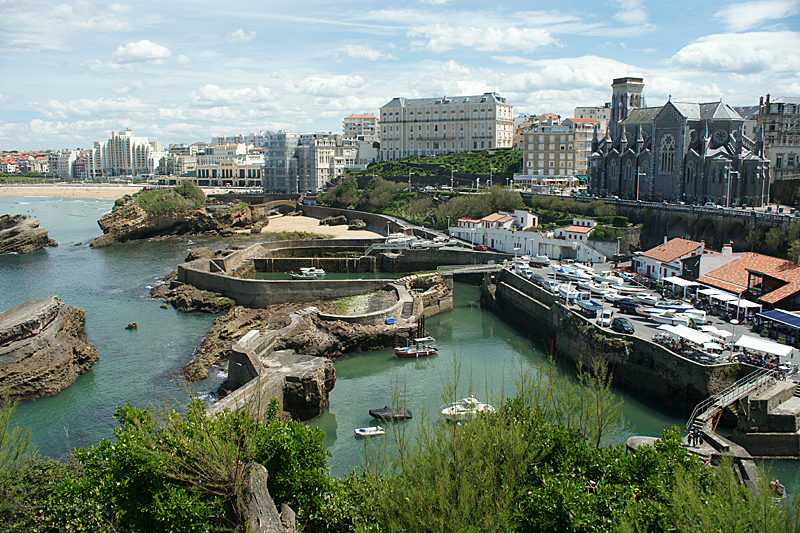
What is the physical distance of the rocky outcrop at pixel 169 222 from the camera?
79.2m

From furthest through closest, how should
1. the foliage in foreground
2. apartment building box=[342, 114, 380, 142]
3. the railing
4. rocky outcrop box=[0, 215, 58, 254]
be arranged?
apartment building box=[342, 114, 380, 142] < the foliage in foreground < rocky outcrop box=[0, 215, 58, 254] < the railing

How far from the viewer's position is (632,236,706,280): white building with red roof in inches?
1590

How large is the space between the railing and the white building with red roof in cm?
1574

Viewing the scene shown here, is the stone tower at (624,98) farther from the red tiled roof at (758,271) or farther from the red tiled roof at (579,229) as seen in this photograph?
the red tiled roof at (758,271)

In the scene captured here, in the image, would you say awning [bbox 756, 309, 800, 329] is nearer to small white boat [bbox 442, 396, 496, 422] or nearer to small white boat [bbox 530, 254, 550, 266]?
small white boat [bbox 442, 396, 496, 422]

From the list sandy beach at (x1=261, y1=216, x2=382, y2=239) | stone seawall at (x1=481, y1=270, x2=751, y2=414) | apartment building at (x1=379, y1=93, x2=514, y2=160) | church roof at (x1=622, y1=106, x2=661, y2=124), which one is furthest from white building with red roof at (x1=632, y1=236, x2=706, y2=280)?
apartment building at (x1=379, y1=93, x2=514, y2=160)

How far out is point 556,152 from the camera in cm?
8981

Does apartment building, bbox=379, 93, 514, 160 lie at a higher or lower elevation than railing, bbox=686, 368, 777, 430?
higher

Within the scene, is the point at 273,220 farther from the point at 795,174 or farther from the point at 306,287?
the point at 795,174

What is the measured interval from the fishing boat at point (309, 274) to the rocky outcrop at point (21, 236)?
39804mm

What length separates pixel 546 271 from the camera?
4662 centimetres

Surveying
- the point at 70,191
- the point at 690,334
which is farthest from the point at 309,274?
the point at 70,191

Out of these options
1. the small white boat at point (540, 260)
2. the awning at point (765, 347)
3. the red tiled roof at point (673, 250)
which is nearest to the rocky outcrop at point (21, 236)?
the small white boat at point (540, 260)

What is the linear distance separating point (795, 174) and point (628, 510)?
236 ft
